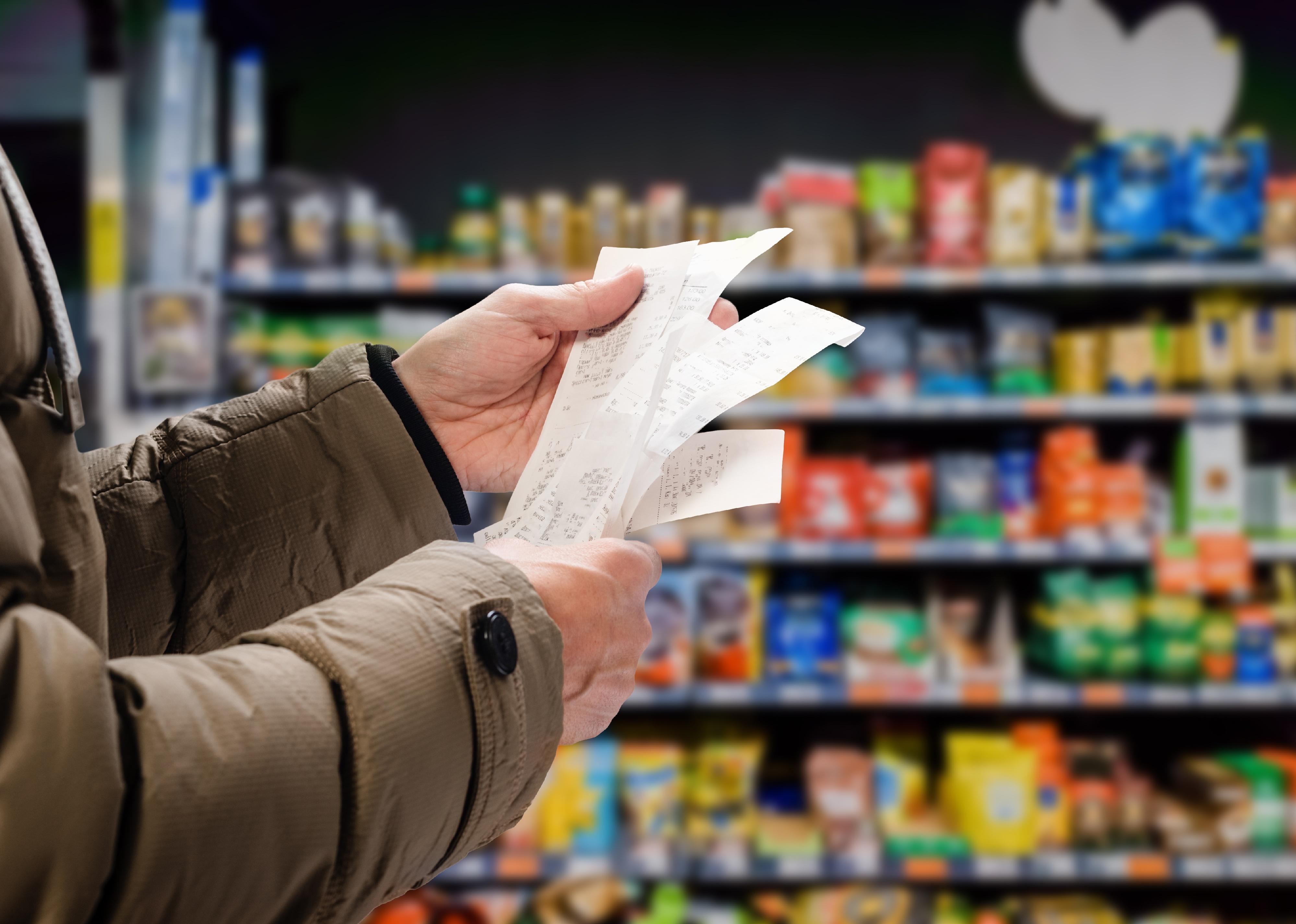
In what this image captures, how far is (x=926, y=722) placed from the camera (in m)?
2.63

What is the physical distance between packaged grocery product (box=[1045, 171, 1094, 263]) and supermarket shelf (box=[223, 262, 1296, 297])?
1.5 inches

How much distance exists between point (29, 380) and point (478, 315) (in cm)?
55

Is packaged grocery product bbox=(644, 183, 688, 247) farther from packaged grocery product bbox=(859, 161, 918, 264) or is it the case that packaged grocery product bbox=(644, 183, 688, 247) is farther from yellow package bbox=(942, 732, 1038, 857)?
yellow package bbox=(942, 732, 1038, 857)

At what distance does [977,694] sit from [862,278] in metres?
1.08

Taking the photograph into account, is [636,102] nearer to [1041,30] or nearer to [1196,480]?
[1041,30]

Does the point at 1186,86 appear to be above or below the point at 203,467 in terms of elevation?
above

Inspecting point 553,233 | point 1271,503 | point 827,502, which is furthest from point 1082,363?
point 553,233

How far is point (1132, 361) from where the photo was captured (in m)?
2.39

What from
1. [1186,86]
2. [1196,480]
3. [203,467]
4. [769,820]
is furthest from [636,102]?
[203,467]

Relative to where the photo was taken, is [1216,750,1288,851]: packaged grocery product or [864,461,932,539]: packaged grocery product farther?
[864,461,932,539]: packaged grocery product

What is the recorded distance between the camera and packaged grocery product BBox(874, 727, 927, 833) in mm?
2414

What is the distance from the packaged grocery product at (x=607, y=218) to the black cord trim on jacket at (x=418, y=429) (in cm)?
152

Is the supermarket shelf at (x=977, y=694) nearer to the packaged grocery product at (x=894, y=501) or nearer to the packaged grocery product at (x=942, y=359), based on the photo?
the packaged grocery product at (x=894, y=501)

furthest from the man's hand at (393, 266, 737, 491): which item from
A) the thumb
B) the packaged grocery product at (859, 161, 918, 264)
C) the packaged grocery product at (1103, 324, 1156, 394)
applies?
the packaged grocery product at (1103, 324, 1156, 394)
